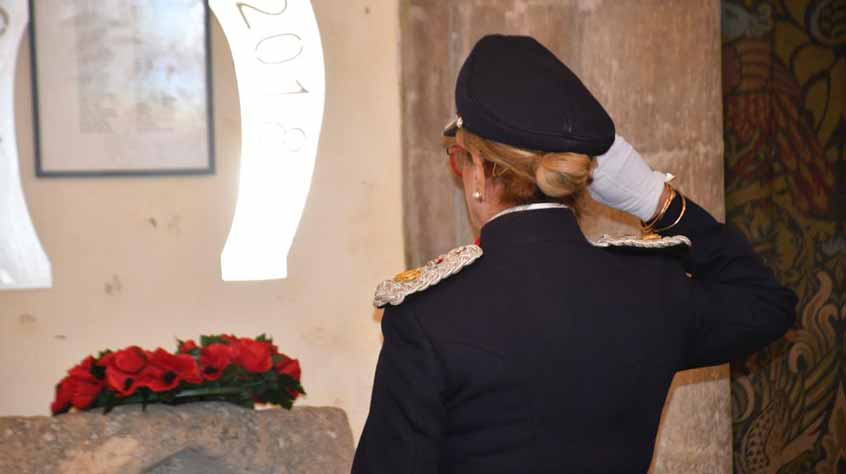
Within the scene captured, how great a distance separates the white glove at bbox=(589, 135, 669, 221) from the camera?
1255 millimetres

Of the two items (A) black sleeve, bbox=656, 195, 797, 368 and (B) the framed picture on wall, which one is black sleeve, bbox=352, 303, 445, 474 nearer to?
(A) black sleeve, bbox=656, 195, 797, 368

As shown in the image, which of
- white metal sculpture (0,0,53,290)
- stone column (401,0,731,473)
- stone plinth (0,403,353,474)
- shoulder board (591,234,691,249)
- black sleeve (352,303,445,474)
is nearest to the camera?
black sleeve (352,303,445,474)

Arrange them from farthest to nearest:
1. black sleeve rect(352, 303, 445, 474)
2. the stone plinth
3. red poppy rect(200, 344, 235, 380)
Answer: red poppy rect(200, 344, 235, 380), the stone plinth, black sleeve rect(352, 303, 445, 474)

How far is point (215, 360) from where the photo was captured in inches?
62.1

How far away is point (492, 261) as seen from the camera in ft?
3.59

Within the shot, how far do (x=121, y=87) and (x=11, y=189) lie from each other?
34 centimetres

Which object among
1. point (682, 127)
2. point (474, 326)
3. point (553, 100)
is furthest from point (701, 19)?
point (474, 326)

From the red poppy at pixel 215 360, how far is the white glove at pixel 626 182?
0.69m

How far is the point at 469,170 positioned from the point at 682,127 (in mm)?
1013

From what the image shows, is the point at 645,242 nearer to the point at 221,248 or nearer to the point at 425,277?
the point at 425,277

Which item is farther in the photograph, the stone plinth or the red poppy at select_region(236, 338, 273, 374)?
the red poppy at select_region(236, 338, 273, 374)

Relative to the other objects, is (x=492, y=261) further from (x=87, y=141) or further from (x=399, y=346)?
(x=87, y=141)

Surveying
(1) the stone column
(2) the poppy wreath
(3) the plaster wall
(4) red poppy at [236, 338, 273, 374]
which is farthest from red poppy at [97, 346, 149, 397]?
(1) the stone column

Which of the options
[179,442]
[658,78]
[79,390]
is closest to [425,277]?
[179,442]
